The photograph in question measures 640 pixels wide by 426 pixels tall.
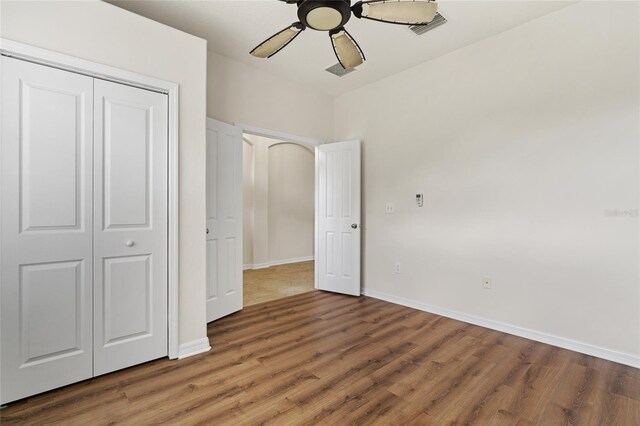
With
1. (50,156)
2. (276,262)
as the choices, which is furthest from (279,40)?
(276,262)

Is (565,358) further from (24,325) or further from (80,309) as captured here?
(24,325)

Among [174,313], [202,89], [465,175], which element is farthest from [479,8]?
[174,313]

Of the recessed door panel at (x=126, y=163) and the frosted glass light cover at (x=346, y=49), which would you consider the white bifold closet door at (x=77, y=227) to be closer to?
the recessed door panel at (x=126, y=163)

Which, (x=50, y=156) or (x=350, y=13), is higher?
(x=350, y=13)

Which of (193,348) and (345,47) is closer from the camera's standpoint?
(345,47)

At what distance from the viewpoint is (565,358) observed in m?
2.50

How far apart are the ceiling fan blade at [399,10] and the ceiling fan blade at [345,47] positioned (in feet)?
0.60

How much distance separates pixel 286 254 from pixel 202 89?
454 cm

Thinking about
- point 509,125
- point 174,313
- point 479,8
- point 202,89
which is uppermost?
point 479,8

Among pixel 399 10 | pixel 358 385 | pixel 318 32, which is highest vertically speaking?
pixel 318 32

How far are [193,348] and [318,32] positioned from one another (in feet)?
10.3

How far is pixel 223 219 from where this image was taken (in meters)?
3.41

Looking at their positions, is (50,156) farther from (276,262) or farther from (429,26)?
(276,262)

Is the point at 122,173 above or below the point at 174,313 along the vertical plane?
above
